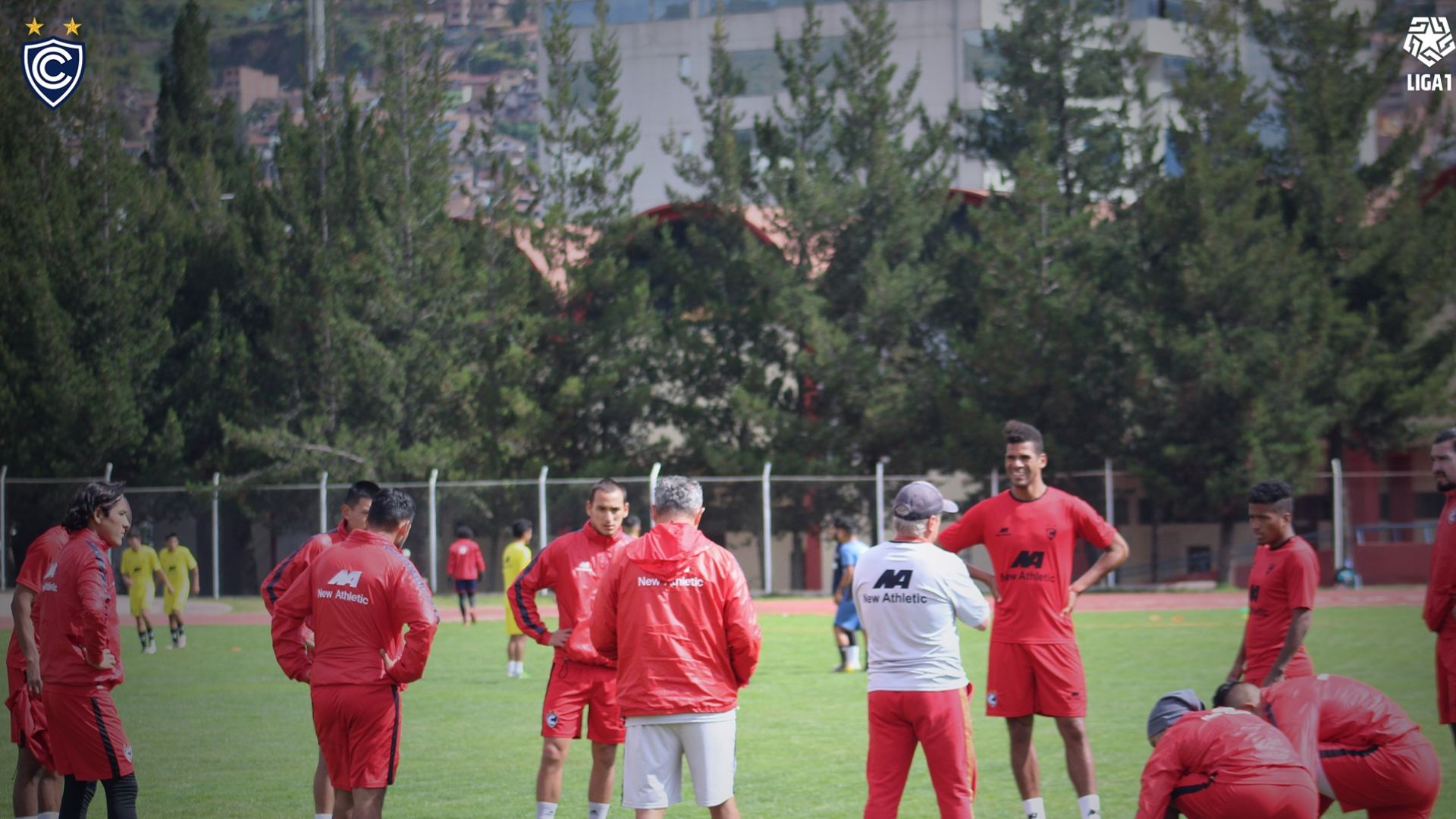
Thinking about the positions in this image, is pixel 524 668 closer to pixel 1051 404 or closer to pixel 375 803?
pixel 375 803

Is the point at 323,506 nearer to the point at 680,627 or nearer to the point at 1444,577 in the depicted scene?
the point at 680,627

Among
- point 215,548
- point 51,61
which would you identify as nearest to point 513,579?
point 215,548

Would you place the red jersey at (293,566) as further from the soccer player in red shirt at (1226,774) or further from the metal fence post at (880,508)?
the metal fence post at (880,508)

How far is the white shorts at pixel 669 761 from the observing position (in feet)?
25.2

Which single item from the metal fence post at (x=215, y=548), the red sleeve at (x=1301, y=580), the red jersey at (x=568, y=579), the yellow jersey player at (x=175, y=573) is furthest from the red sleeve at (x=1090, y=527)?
the metal fence post at (x=215, y=548)

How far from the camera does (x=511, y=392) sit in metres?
43.5

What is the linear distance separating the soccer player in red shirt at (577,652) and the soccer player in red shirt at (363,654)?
153 centimetres

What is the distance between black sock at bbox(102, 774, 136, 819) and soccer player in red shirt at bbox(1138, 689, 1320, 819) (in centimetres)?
552

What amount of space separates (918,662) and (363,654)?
2.85 meters

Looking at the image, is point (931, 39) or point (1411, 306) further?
point (931, 39)

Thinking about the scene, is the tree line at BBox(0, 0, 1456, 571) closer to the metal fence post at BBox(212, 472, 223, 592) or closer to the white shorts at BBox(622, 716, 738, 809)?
the metal fence post at BBox(212, 472, 223, 592)

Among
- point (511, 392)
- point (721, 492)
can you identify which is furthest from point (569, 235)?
point (721, 492)

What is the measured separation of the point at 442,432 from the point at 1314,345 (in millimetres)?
24081

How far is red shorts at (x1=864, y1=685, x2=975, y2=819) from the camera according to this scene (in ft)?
25.6
